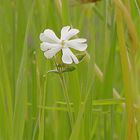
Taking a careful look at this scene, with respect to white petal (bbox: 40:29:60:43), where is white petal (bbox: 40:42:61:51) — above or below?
below

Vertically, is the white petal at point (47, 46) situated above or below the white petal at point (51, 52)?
above

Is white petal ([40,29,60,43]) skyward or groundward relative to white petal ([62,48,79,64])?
skyward

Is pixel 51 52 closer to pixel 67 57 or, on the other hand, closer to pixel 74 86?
pixel 67 57

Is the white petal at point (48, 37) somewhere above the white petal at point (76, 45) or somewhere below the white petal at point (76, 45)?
above

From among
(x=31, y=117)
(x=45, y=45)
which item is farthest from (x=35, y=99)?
(x=45, y=45)

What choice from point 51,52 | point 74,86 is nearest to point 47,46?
point 51,52

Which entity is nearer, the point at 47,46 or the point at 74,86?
the point at 47,46

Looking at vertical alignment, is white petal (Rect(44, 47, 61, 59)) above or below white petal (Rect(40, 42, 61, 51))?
below

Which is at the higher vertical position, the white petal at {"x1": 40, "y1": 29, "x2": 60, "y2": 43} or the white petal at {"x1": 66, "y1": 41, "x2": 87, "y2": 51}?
the white petal at {"x1": 40, "y1": 29, "x2": 60, "y2": 43}

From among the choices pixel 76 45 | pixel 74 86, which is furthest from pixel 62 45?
pixel 74 86

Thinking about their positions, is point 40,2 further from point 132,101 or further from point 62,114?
point 132,101

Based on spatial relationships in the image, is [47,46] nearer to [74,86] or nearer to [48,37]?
[48,37]
